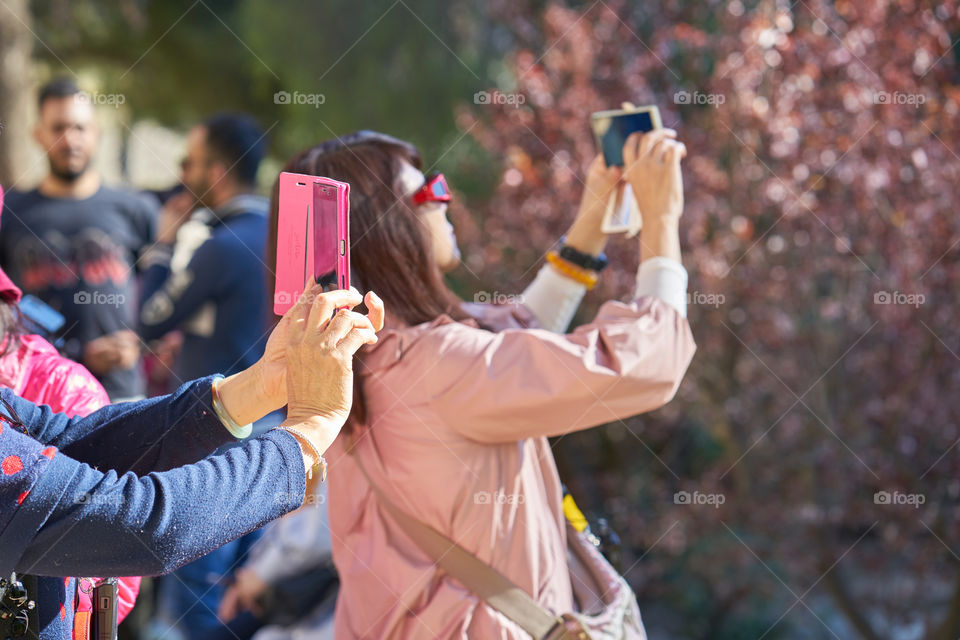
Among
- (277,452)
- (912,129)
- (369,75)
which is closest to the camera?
(277,452)

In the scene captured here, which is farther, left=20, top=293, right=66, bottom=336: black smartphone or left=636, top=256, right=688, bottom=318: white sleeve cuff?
left=20, top=293, right=66, bottom=336: black smartphone

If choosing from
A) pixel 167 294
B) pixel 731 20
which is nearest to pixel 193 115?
pixel 167 294

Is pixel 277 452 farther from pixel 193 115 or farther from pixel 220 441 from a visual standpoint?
pixel 193 115

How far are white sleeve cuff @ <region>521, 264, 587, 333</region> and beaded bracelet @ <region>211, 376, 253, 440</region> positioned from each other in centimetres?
100

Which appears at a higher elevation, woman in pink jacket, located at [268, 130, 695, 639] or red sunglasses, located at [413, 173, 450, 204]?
red sunglasses, located at [413, 173, 450, 204]

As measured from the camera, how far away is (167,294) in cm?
461

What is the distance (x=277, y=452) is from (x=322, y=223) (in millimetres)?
398

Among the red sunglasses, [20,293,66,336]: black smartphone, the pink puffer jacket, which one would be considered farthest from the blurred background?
the pink puffer jacket

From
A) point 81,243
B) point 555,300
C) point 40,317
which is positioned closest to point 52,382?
point 40,317

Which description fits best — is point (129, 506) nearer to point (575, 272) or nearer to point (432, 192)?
point (432, 192)

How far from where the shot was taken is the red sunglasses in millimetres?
2122

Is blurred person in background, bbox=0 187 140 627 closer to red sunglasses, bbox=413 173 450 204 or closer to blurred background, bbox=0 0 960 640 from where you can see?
red sunglasses, bbox=413 173 450 204

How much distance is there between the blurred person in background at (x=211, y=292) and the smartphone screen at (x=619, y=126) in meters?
1.85

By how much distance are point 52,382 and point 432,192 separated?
811mm
